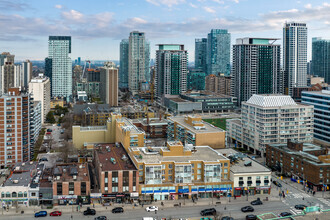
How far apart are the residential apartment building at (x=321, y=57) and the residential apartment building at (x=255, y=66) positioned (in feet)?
214

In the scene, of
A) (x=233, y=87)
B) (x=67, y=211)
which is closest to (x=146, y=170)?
(x=67, y=211)

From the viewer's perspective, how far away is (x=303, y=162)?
155 feet

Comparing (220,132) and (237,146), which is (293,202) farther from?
(237,146)

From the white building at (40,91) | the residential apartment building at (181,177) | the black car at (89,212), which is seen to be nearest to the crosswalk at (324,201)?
the residential apartment building at (181,177)

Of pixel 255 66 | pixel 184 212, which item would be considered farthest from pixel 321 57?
pixel 184 212

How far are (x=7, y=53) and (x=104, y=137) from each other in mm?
110539

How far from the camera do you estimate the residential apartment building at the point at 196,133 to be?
5531cm

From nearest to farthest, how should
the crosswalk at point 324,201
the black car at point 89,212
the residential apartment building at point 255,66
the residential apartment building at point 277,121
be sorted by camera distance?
the black car at point 89,212, the crosswalk at point 324,201, the residential apartment building at point 277,121, the residential apartment building at point 255,66

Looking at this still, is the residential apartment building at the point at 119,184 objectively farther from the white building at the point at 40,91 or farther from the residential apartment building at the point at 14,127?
the white building at the point at 40,91

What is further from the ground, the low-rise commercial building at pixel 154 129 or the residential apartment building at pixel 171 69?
the residential apartment building at pixel 171 69

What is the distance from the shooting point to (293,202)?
4097 centimetres

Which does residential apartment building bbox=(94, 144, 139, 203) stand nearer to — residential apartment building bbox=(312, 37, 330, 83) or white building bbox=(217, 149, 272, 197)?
white building bbox=(217, 149, 272, 197)

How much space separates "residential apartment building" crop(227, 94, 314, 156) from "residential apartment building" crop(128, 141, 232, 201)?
18465mm

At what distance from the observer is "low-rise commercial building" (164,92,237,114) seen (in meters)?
111
